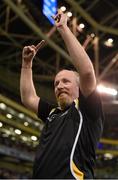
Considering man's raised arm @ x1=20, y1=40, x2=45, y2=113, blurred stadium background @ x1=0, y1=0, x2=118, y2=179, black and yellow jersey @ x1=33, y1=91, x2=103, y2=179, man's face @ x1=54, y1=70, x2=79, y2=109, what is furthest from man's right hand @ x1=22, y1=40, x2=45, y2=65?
blurred stadium background @ x1=0, y1=0, x2=118, y2=179

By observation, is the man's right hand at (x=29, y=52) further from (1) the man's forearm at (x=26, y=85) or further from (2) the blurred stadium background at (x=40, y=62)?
(2) the blurred stadium background at (x=40, y=62)

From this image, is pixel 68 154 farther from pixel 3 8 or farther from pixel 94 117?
pixel 3 8

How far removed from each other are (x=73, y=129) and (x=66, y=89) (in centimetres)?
25

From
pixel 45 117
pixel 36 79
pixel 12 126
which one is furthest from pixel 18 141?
pixel 45 117

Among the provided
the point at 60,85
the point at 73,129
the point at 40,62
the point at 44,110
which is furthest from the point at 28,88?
the point at 40,62

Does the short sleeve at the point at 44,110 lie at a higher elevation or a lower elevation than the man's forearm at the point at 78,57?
lower

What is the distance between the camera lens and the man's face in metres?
2.23

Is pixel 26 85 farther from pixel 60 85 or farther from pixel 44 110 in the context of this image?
pixel 60 85

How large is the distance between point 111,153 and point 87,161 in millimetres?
20253

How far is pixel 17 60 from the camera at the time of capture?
2072 cm

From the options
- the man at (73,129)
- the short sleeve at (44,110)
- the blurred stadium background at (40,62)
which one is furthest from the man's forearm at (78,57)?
the blurred stadium background at (40,62)

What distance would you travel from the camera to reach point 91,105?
2078 mm

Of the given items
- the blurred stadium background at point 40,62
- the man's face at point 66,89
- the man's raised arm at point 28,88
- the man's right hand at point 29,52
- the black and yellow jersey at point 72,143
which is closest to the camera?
the black and yellow jersey at point 72,143

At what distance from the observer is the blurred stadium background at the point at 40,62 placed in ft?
50.7
